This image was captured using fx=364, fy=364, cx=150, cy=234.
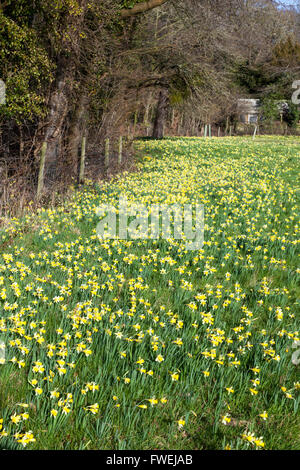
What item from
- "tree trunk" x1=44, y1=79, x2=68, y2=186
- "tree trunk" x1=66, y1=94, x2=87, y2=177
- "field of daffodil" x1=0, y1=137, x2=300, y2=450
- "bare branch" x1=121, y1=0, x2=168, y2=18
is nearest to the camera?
"field of daffodil" x1=0, y1=137, x2=300, y2=450

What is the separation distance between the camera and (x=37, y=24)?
988cm

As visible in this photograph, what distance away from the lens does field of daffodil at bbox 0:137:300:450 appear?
7.52ft

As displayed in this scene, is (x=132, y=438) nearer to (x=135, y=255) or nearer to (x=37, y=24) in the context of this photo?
(x=135, y=255)

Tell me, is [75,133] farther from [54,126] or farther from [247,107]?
[247,107]

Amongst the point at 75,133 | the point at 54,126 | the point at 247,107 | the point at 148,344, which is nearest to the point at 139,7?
the point at 75,133

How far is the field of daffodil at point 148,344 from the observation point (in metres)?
2.29

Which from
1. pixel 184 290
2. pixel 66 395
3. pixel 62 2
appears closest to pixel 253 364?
pixel 184 290

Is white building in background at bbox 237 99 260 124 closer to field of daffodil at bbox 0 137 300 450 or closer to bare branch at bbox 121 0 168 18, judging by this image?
bare branch at bbox 121 0 168 18

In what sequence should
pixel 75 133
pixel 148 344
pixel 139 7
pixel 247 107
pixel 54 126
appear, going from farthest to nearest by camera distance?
pixel 247 107, pixel 139 7, pixel 75 133, pixel 54 126, pixel 148 344

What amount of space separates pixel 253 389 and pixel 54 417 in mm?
1383

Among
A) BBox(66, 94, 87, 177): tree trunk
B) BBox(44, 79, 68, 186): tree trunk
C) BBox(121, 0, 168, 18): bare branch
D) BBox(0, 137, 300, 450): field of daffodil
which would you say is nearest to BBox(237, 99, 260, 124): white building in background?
BBox(121, 0, 168, 18): bare branch

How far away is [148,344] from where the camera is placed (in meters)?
3.05

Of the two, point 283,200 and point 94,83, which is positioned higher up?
point 94,83

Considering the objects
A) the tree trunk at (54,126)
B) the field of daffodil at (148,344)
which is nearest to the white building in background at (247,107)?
the tree trunk at (54,126)
